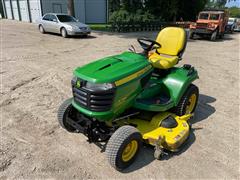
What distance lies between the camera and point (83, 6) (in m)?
25.2

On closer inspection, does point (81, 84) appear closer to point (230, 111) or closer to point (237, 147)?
point (237, 147)

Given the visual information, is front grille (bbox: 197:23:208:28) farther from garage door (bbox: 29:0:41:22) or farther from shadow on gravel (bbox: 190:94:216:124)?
garage door (bbox: 29:0:41:22)

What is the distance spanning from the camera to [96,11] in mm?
27000

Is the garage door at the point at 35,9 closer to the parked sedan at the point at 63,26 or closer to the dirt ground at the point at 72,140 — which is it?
the parked sedan at the point at 63,26

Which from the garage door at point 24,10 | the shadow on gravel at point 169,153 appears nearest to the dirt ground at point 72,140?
the shadow on gravel at point 169,153

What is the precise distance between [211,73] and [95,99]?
5.59m

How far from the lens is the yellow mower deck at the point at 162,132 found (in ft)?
10.3

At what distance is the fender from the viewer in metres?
3.71

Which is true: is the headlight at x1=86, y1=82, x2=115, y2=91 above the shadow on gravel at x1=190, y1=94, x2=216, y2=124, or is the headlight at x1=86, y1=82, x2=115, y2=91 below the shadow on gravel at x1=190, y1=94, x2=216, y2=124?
above

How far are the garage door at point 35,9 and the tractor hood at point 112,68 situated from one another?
69.2 ft

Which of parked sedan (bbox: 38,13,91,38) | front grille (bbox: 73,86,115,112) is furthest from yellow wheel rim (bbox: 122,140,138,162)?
parked sedan (bbox: 38,13,91,38)

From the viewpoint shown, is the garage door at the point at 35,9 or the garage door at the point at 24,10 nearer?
the garage door at the point at 35,9

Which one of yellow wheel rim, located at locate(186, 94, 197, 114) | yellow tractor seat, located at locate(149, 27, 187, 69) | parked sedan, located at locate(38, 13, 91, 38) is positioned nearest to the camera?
yellow tractor seat, located at locate(149, 27, 187, 69)

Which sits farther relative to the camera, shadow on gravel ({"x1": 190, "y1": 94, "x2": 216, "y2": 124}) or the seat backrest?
shadow on gravel ({"x1": 190, "y1": 94, "x2": 216, "y2": 124})
